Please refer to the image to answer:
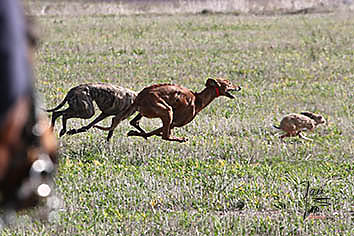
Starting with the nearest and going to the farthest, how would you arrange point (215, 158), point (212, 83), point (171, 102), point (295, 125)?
point (171, 102)
point (212, 83)
point (215, 158)
point (295, 125)

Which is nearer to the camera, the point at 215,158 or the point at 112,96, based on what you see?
the point at 112,96

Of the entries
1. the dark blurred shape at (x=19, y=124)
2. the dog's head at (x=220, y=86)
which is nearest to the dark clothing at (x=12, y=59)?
the dark blurred shape at (x=19, y=124)

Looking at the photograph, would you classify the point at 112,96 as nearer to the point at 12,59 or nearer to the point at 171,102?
the point at 171,102

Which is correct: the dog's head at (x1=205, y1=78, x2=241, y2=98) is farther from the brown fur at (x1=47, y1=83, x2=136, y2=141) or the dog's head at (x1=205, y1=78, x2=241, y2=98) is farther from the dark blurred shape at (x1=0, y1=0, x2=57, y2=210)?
the dark blurred shape at (x1=0, y1=0, x2=57, y2=210)

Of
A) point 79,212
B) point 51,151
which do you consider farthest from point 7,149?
point 79,212

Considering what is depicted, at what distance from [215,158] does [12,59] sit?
24.9 feet

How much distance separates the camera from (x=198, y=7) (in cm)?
3894

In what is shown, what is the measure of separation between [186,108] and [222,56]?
40.5ft

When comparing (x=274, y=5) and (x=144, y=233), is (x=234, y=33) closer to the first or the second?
(x=274, y=5)

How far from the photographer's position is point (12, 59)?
0.59m

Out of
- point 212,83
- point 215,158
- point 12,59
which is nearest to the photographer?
point 12,59

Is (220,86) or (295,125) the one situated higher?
(220,86)

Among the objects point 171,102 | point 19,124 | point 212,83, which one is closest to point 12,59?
point 19,124

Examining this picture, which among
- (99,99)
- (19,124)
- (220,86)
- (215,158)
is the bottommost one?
(215,158)
